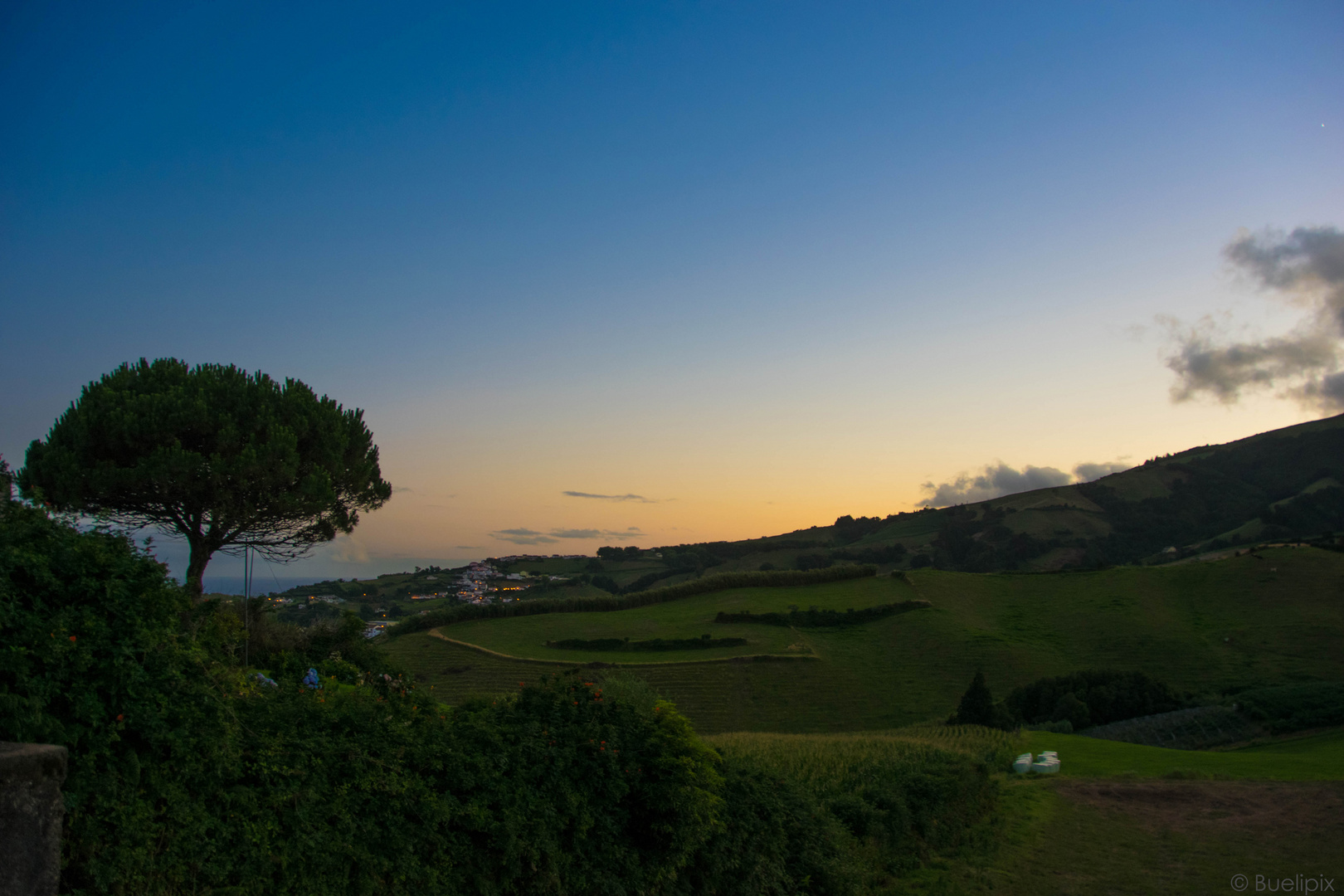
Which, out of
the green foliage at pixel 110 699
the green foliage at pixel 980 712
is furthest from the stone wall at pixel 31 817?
the green foliage at pixel 980 712

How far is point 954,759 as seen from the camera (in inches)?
750

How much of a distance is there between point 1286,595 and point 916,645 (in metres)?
33.0

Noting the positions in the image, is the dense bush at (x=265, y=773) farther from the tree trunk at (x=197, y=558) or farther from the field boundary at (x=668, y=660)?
the field boundary at (x=668, y=660)

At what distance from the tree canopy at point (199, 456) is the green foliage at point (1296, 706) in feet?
149

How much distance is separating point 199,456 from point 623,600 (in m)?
57.8

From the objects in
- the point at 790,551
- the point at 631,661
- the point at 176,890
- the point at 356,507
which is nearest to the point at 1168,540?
the point at 790,551

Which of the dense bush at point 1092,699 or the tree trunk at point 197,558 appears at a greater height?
the tree trunk at point 197,558

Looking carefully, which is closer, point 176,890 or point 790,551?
point 176,890

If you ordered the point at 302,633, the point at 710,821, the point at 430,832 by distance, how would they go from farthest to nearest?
the point at 302,633, the point at 710,821, the point at 430,832

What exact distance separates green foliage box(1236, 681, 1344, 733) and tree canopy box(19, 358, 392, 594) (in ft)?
149

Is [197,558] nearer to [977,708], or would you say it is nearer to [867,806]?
[867,806]

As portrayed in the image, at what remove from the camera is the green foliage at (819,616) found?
64.9m

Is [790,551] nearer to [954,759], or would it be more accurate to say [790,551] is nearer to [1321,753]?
[1321,753]

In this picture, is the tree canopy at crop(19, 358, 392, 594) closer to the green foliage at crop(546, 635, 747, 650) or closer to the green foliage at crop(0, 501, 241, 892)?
the green foliage at crop(0, 501, 241, 892)
